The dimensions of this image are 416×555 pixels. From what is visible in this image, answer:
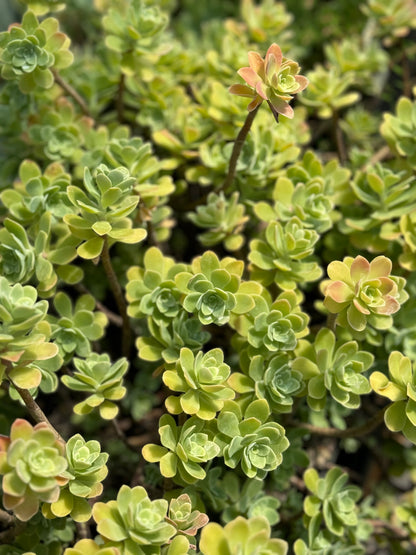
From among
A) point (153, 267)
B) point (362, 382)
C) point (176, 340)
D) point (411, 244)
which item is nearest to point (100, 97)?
point (153, 267)

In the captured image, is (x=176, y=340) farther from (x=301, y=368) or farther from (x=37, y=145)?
(x=37, y=145)

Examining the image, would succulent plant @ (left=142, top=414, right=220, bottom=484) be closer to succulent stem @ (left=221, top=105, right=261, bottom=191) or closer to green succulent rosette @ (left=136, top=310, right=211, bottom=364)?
green succulent rosette @ (left=136, top=310, right=211, bottom=364)

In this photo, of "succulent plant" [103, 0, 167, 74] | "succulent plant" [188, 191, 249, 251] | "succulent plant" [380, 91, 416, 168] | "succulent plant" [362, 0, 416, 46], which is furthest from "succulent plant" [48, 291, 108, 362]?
"succulent plant" [362, 0, 416, 46]

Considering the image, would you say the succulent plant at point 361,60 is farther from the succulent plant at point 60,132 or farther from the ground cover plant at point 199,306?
the succulent plant at point 60,132

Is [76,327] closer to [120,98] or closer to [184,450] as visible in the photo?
[184,450]

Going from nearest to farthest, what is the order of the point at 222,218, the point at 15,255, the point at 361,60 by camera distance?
the point at 15,255 < the point at 222,218 < the point at 361,60

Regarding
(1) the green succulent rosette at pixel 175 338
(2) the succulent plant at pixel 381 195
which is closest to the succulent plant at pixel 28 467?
(1) the green succulent rosette at pixel 175 338

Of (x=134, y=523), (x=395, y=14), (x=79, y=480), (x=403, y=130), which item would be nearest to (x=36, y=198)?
(x=79, y=480)
